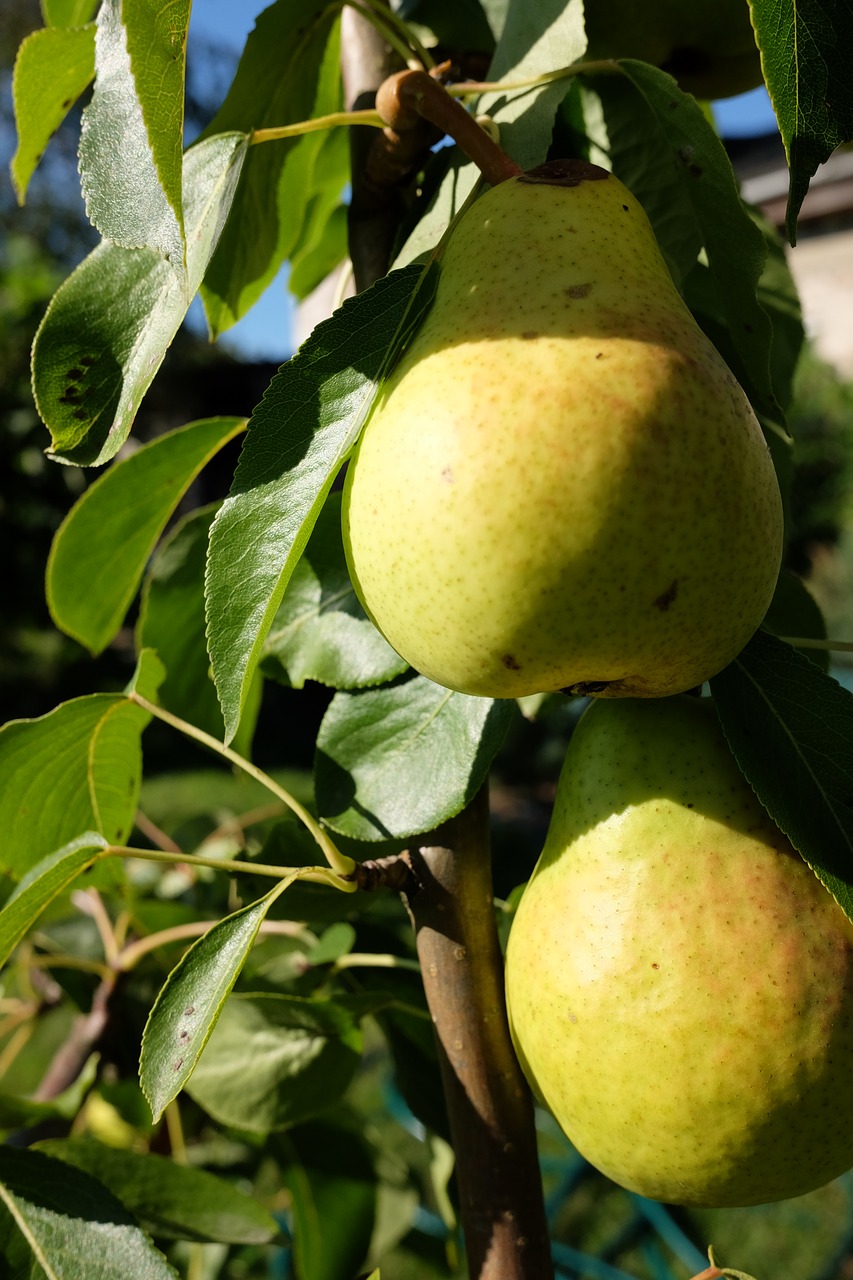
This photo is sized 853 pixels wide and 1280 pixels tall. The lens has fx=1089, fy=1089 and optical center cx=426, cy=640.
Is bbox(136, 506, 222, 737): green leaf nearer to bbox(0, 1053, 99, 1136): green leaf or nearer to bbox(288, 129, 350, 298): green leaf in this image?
bbox(288, 129, 350, 298): green leaf

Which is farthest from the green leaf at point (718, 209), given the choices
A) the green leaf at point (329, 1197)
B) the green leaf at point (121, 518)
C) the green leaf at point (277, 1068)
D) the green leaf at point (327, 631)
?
the green leaf at point (329, 1197)

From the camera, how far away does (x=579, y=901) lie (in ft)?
1.96

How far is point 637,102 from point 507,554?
17.1 inches

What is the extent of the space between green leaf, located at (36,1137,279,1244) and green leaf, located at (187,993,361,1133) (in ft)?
0.17

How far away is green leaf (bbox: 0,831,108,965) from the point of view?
0.63 m

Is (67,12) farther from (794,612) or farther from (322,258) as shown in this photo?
(794,612)

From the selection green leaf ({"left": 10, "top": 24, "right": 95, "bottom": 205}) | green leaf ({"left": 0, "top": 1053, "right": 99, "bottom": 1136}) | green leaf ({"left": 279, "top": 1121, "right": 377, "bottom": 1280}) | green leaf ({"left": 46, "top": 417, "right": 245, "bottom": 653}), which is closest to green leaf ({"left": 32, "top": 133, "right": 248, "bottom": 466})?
green leaf ({"left": 10, "top": 24, "right": 95, "bottom": 205})

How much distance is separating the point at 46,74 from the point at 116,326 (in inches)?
7.8

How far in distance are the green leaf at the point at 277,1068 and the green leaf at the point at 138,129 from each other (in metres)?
0.57

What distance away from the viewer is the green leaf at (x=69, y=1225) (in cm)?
67

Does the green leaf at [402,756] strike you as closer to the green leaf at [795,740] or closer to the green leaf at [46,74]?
the green leaf at [795,740]

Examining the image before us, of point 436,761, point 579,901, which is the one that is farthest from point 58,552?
point 579,901

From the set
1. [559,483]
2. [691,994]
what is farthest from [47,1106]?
[559,483]

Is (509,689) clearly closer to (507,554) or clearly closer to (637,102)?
(507,554)
